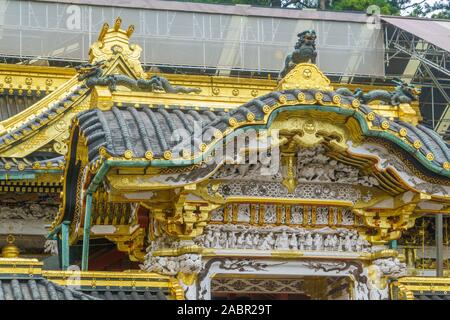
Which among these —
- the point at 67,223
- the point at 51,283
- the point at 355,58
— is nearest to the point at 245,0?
the point at 355,58

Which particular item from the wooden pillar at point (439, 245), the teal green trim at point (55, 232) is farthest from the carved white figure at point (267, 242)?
the wooden pillar at point (439, 245)

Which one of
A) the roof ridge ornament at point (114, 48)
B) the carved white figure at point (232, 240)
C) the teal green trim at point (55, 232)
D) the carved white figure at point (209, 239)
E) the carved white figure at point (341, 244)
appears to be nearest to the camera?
the carved white figure at point (209, 239)

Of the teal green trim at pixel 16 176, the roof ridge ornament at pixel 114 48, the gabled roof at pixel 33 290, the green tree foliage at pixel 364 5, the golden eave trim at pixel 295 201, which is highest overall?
the green tree foliage at pixel 364 5

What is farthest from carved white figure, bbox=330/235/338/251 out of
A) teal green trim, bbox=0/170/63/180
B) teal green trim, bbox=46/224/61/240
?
teal green trim, bbox=0/170/63/180

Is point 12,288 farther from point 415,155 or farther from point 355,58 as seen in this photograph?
point 355,58

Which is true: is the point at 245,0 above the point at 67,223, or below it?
above

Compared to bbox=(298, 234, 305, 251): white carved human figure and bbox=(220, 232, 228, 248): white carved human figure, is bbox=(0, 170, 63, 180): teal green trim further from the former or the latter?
bbox=(298, 234, 305, 251): white carved human figure

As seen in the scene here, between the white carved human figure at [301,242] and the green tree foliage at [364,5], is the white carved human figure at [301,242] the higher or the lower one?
the lower one

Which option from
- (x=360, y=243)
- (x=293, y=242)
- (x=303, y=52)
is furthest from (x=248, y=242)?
(x=303, y=52)

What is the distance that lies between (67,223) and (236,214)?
284 cm

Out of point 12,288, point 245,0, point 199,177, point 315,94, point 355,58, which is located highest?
point 245,0

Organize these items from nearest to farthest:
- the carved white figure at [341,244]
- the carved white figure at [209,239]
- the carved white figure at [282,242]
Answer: the carved white figure at [209,239] < the carved white figure at [282,242] < the carved white figure at [341,244]

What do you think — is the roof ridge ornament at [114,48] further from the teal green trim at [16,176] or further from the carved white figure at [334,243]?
the carved white figure at [334,243]

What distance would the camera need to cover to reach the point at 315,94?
42.2 feet
